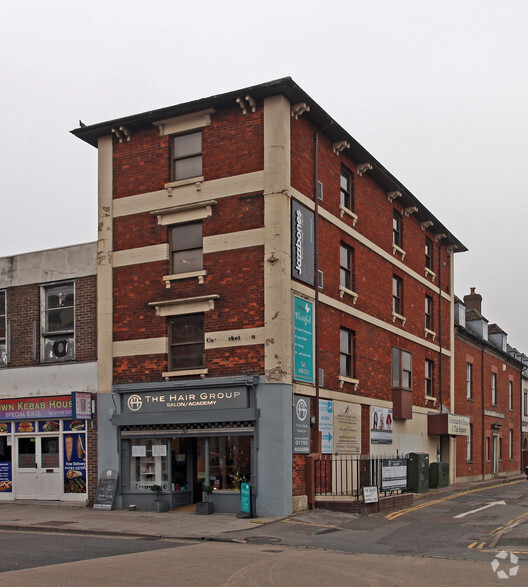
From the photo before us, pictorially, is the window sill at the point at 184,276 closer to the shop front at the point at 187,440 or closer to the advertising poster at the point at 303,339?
the advertising poster at the point at 303,339

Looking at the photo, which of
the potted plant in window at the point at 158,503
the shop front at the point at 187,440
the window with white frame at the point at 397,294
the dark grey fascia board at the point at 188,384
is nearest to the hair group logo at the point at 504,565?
the shop front at the point at 187,440

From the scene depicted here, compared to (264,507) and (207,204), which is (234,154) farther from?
(264,507)

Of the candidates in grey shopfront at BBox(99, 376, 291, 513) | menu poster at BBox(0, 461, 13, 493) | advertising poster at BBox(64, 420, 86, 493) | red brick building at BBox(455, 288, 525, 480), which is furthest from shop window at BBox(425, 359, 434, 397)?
menu poster at BBox(0, 461, 13, 493)

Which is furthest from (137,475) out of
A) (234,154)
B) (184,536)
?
(234,154)

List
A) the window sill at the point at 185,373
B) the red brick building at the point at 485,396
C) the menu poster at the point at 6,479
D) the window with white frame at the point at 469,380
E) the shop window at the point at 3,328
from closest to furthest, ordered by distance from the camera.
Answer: the window sill at the point at 185,373 < the menu poster at the point at 6,479 < the shop window at the point at 3,328 < the red brick building at the point at 485,396 < the window with white frame at the point at 469,380

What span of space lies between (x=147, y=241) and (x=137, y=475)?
6.68 meters

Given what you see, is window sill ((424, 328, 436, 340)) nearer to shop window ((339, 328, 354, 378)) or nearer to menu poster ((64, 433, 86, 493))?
shop window ((339, 328, 354, 378))

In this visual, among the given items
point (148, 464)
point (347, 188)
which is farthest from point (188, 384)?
point (347, 188)

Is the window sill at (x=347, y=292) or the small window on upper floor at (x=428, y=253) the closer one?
the window sill at (x=347, y=292)

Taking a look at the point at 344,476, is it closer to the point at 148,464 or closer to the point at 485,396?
the point at 148,464

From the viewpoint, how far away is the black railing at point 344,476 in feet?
67.5

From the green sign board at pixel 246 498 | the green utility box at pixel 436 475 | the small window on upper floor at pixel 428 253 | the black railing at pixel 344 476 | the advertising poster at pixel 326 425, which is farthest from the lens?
the small window on upper floor at pixel 428 253

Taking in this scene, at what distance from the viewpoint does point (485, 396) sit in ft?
130

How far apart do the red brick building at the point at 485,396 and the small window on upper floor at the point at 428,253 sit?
13.8 feet
